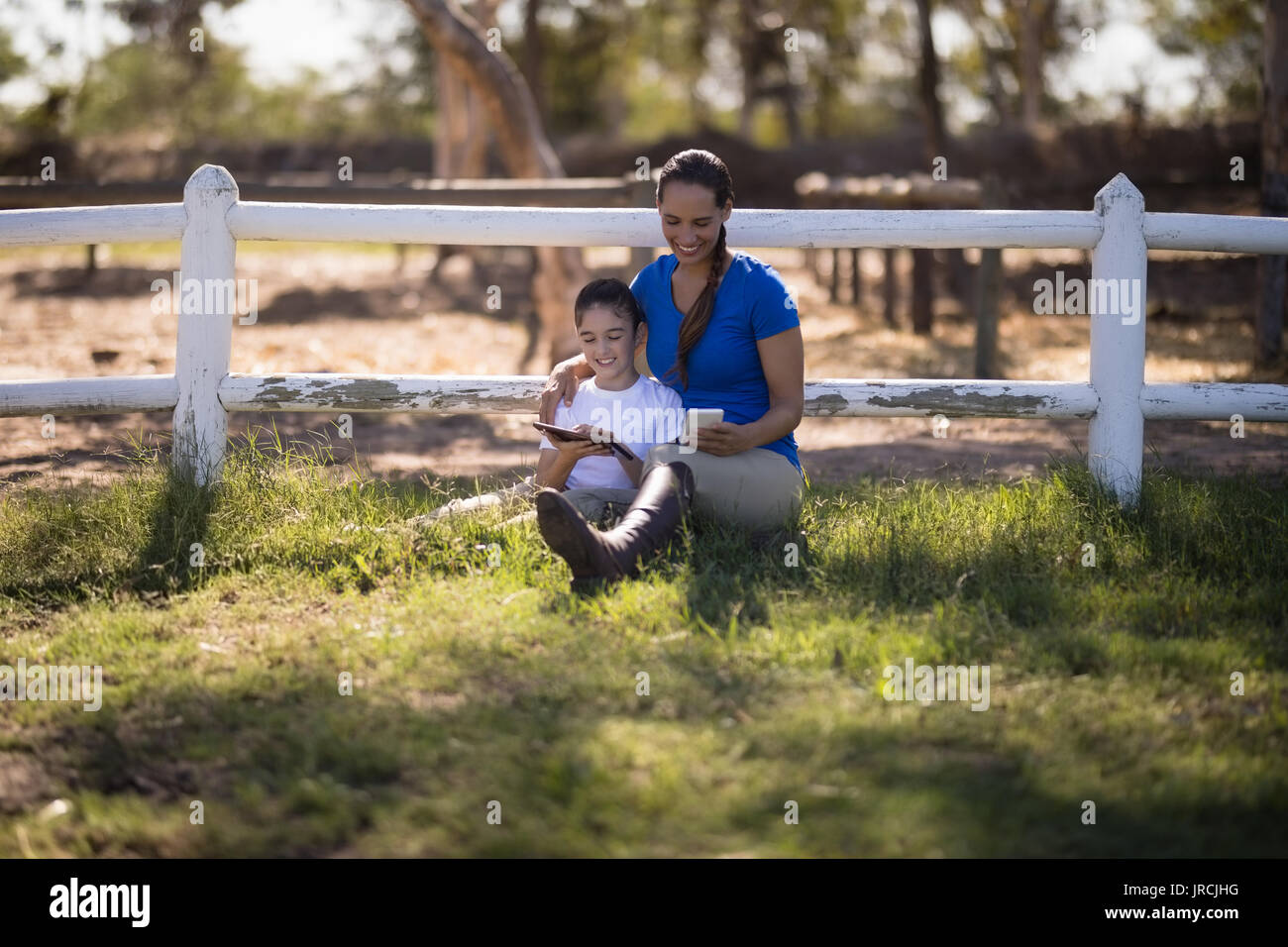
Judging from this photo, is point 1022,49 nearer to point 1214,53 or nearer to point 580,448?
point 1214,53

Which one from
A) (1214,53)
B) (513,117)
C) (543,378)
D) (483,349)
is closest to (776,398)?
(543,378)

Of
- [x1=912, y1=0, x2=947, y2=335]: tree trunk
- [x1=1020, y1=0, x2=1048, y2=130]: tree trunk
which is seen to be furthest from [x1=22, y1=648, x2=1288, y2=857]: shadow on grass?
[x1=1020, y1=0, x2=1048, y2=130]: tree trunk

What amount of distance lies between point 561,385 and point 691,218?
0.78m

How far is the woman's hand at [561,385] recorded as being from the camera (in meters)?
4.43

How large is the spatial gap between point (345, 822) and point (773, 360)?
2230 millimetres

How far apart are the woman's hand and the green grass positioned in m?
0.42

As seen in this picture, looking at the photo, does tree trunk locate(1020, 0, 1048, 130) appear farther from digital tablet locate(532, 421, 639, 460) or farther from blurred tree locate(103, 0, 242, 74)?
digital tablet locate(532, 421, 639, 460)

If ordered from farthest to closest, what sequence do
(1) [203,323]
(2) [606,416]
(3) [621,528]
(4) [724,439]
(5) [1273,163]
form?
(5) [1273,163]
(1) [203,323]
(2) [606,416]
(4) [724,439]
(3) [621,528]

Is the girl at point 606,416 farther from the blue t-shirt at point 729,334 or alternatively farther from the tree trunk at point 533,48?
the tree trunk at point 533,48

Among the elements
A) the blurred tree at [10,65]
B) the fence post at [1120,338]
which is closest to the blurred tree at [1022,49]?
the fence post at [1120,338]

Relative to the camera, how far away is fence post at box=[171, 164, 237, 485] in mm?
4723

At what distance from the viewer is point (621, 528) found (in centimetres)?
389

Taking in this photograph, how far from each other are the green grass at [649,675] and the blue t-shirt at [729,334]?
0.48 m

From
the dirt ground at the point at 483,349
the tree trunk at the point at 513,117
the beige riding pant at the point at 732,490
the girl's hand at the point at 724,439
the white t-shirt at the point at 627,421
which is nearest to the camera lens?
the girl's hand at the point at 724,439
